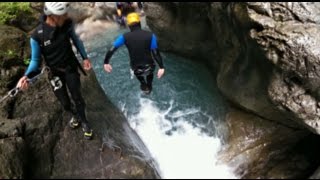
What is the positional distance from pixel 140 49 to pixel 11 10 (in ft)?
18.8

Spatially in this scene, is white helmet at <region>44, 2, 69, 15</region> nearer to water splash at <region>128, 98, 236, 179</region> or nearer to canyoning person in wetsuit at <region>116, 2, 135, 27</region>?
water splash at <region>128, 98, 236, 179</region>

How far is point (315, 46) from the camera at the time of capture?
7.84 m

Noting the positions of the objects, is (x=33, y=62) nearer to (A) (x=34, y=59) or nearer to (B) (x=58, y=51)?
(A) (x=34, y=59)

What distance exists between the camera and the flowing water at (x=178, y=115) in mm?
10875

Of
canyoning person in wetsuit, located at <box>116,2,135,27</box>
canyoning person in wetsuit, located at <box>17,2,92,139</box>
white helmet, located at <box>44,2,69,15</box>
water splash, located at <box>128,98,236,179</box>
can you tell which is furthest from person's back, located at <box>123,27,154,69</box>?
canyoning person in wetsuit, located at <box>116,2,135,27</box>

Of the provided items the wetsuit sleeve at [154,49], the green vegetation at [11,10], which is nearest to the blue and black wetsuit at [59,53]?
the wetsuit sleeve at [154,49]

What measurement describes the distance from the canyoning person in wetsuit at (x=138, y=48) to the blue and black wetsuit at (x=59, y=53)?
87 centimetres

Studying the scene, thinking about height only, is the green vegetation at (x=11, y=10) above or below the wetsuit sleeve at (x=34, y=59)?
below

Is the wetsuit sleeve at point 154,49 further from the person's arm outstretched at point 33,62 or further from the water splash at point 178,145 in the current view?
Answer: the water splash at point 178,145

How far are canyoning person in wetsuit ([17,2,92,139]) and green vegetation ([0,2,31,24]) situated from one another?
428 cm

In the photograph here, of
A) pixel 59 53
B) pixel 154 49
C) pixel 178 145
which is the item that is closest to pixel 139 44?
pixel 154 49

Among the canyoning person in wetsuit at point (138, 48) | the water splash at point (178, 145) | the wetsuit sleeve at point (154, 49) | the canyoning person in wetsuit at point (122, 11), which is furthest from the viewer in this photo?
the canyoning person in wetsuit at point (122, 11)

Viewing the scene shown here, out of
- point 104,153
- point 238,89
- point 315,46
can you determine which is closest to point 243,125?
point 238,89

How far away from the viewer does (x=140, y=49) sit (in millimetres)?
7918
